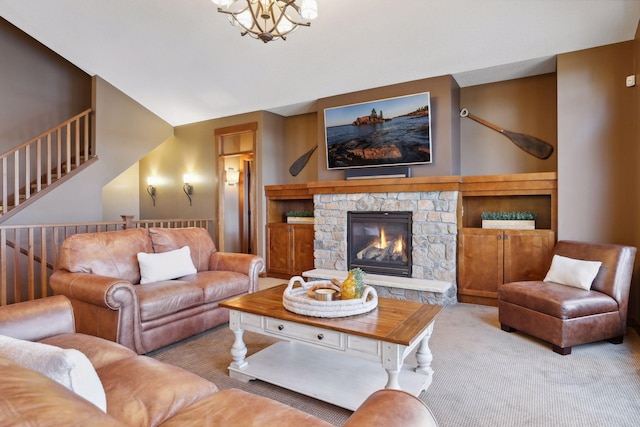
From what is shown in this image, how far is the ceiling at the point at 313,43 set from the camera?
357 centimetres

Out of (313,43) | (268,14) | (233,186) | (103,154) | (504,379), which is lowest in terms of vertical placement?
(504,379)

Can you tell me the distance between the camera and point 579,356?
2793 mm

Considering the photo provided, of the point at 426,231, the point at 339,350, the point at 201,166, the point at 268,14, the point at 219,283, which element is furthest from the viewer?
the point at 201,166

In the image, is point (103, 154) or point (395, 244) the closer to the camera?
point (395, 244)

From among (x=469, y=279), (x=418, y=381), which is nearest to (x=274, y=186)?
(x=469, y=279)

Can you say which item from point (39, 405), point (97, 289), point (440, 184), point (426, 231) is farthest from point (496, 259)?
point (39, 405)

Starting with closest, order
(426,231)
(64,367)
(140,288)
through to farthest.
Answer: (64,367) → (140,288) → (426,231)

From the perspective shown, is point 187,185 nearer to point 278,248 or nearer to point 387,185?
point 278,248

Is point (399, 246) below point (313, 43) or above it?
below

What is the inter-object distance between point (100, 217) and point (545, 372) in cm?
606

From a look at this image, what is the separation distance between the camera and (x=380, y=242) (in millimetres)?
4887

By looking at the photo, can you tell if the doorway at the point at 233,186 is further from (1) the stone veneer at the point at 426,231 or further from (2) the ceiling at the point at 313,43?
(1) the stone veneer at the point at 426,231

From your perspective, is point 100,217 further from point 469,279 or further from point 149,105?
point 469,279

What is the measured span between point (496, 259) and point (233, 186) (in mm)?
4651
